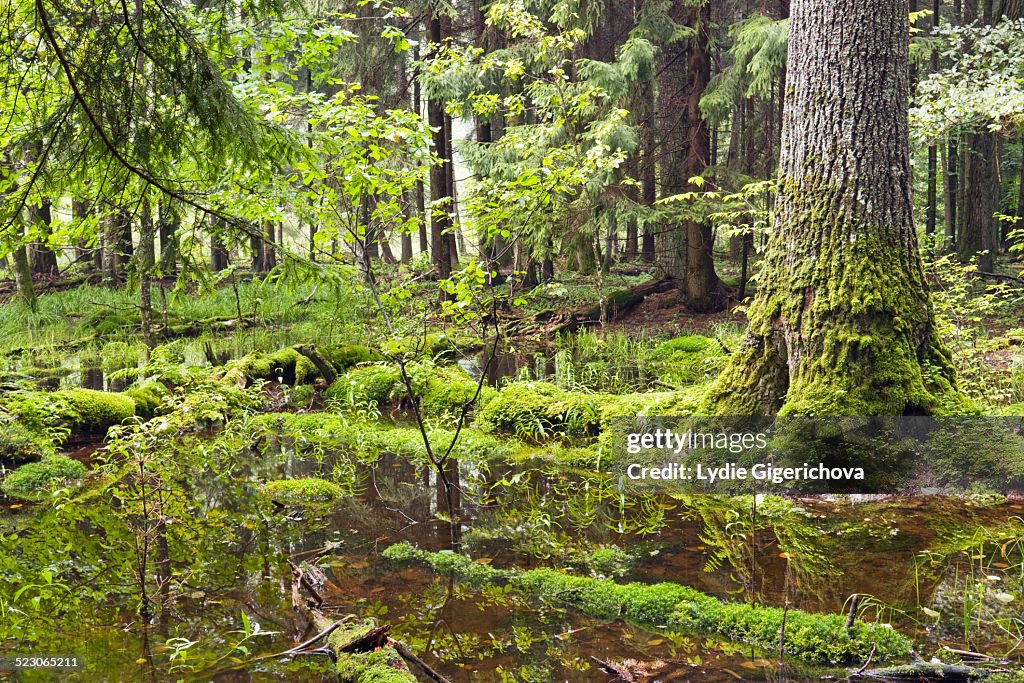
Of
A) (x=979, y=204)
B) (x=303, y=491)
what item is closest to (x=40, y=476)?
(x=303, y=491)

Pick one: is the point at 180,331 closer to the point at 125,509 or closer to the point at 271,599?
the point at 125,509

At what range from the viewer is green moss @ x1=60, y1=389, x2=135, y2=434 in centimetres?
732

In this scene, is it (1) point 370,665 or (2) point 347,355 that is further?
(2) point 347,355

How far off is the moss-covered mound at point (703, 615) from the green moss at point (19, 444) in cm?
437

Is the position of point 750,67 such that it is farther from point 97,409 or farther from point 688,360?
point 97,409

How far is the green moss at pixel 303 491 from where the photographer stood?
5.50m

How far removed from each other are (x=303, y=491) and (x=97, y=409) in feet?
10.7

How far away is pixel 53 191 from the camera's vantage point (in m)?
3.91

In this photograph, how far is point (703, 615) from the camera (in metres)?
3.38

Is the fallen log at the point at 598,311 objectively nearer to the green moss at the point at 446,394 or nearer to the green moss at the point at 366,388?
the green moss at the point at 366,388

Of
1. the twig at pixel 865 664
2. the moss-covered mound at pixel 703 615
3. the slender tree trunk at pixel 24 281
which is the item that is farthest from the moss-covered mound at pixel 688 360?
the slender tree trunk at pixel 24 281

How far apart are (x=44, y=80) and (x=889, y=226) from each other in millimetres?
5548

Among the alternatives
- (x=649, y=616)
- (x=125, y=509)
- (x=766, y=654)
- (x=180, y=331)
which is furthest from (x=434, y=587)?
(x=180, y=331)

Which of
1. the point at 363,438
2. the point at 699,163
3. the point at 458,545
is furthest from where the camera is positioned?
the point at 699,163
